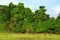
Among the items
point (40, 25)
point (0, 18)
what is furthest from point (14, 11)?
point (40, 25)

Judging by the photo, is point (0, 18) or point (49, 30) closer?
point (49, 30)

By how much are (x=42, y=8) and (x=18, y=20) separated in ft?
19.3

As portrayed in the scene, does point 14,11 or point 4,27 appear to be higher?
point 14,11

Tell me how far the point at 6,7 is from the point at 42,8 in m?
7.86

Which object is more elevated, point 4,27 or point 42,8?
point 42,8

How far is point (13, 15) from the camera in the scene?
42.5 metres

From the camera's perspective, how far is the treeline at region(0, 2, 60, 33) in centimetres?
4059

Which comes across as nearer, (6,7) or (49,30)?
(49,30)

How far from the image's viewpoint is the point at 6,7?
44.7 metres

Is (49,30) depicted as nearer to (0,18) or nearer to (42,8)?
(42,8)

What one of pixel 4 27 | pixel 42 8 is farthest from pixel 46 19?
pixel 4 27

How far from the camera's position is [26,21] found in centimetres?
4153

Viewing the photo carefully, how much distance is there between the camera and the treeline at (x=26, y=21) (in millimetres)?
40594

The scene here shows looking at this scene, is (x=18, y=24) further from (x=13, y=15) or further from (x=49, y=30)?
(x=49, y=30)
